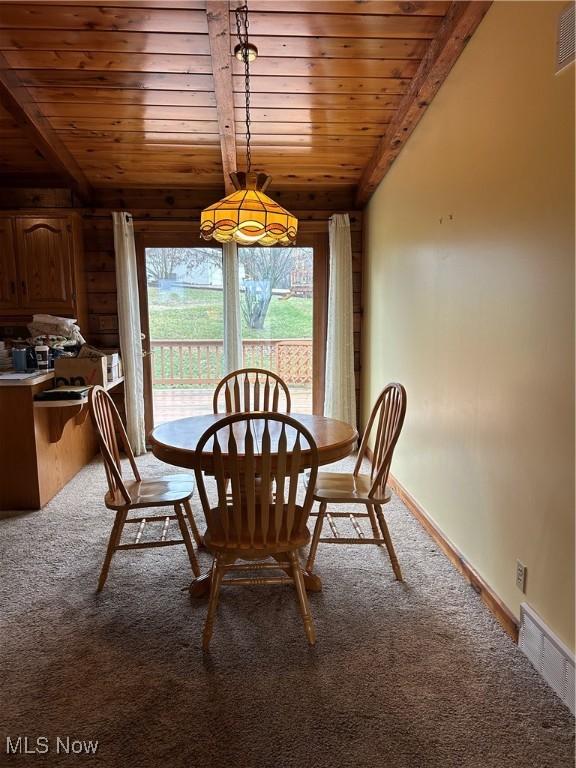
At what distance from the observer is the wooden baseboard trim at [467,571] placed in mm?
1908

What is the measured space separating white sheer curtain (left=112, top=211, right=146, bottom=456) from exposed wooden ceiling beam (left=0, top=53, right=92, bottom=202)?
0.42 meters

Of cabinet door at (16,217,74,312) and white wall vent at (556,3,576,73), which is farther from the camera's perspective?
cabinet door at (16,217,74,312)

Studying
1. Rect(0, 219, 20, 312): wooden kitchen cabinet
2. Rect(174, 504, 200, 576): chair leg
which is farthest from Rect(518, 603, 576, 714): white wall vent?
Rect(0, 219, 20, 312): wooden kitchen cabinet

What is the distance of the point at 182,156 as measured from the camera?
3820mm

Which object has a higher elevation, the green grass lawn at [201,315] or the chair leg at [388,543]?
the green grass lawn at [201,315]

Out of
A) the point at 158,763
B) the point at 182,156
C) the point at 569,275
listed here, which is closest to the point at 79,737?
the point at 158,763

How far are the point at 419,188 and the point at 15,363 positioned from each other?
2.99 meters

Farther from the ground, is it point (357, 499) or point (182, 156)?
point (182, 156)

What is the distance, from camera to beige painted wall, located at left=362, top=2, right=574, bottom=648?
159 cm

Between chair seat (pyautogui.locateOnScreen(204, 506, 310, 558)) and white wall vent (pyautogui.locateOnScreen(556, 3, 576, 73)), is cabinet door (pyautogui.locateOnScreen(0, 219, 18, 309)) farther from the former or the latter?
white wall vent (pyautogui.locateOnScreen(556, 3, 576, 73))

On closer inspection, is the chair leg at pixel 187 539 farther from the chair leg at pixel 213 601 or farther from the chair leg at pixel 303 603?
the chair leg at pixel 303 603

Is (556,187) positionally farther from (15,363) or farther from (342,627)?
(15,363)

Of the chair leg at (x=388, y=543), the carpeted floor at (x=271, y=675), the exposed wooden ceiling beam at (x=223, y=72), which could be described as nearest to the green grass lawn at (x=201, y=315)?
the exposed wooden ceiling beam at (x=223, y=72)

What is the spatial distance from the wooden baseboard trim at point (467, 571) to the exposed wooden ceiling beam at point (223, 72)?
2.72m
